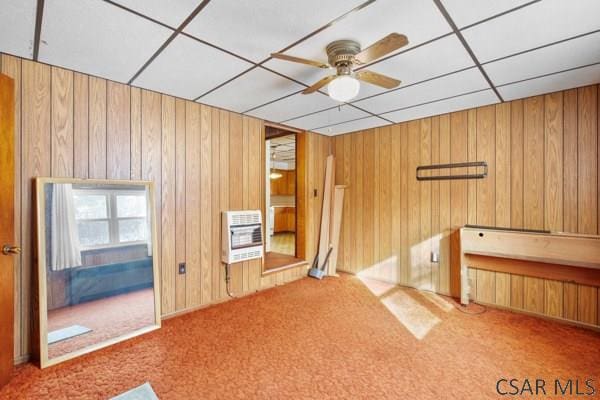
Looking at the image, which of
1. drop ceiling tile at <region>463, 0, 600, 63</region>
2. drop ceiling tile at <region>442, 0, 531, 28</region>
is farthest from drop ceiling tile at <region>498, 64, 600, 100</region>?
drop ceiling tile at <region>442, 0, 531, 28</region>

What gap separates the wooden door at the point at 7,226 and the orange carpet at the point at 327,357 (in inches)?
8.9

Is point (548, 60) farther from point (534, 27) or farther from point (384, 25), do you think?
point (384, 25)

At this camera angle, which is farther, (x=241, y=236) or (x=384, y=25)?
(x=241, y=236)

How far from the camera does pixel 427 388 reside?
1776mm

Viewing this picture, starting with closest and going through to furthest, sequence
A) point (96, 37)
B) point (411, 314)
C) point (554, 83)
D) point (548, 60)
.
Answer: point (96, 37), point (548, 60), point (554, 83), point (411, 314)

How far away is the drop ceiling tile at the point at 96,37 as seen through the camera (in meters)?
1.52

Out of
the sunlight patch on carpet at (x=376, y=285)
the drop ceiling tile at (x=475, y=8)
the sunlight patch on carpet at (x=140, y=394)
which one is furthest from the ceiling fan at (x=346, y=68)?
the sunlight patch on carpet at (x=376, y=285)

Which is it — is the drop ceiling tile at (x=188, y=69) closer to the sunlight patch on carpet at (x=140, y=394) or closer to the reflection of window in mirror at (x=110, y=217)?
the reflection of window in mirror at (x=110, y=217)

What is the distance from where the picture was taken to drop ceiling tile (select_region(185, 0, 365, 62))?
1.48 m

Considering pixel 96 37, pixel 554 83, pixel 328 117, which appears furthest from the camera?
pixel 328 117

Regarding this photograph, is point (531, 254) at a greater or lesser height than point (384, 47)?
lesser

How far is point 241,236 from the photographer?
128 inches

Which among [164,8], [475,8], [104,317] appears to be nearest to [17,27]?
[164,8]

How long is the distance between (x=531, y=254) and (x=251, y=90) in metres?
3.10
